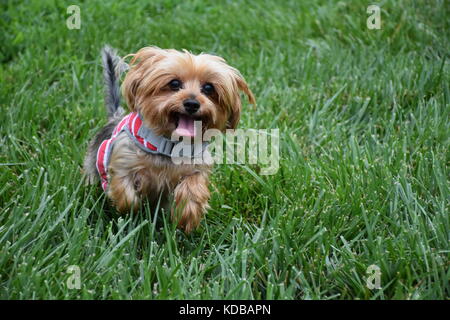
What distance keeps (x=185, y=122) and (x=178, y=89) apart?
7.4 inches

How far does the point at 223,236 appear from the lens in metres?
3.29

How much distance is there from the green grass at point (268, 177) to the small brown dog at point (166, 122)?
17 cm

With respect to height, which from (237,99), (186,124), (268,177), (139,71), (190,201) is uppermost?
(139,71)

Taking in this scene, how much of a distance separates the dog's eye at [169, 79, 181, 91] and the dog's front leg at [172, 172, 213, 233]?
0.50 m

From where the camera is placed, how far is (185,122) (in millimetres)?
3287

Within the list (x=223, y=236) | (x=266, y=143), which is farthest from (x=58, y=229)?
(x=266, y=143)

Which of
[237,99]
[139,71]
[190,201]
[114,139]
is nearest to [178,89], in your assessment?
[139,71]

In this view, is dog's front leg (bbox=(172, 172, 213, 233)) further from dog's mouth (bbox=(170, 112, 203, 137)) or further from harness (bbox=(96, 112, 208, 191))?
dog's mouth (bbox=(170, 112, 203, 137))

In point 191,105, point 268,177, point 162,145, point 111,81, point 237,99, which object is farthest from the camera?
point 111,81

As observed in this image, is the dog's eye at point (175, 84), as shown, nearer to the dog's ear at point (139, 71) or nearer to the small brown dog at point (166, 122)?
the small brown dog at point (166, 122)

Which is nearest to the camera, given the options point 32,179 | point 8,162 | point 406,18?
point 32,179

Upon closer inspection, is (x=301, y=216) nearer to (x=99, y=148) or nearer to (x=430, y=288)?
(x=430, y=288)

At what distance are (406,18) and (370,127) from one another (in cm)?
195

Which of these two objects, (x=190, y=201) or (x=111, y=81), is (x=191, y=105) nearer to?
(x=190, y=201)
